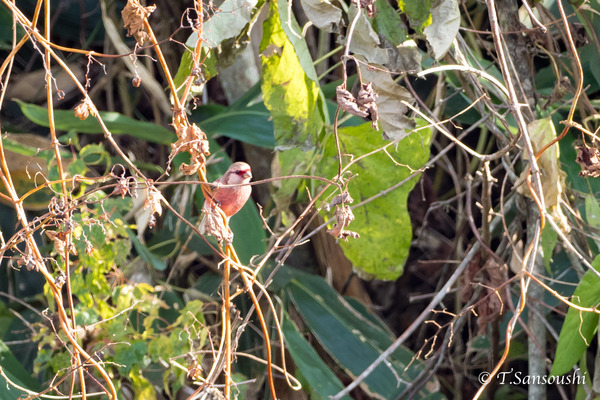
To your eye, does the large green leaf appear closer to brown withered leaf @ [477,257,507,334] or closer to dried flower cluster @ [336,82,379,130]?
brown withered leaf @ [477,257,507,334]

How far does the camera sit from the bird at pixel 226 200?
72 centimetres

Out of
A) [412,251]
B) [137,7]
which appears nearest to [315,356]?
[412,251]

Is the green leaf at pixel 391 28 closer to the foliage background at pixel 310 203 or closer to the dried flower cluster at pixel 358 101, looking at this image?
the foliage background at pixel 310 203

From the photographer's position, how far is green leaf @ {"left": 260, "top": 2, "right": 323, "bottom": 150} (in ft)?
3.29

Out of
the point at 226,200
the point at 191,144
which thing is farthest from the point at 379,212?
the point at 191,144

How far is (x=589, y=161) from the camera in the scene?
Answer: 2.79ft

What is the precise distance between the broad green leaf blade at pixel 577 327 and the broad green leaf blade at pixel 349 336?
389 mm

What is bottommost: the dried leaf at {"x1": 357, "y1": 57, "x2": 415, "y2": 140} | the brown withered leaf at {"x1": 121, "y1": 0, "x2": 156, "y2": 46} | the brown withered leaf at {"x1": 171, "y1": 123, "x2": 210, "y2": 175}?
the dried leaf at {"x1": 357, "y1": 57, "x2": 415, "y2": 140}

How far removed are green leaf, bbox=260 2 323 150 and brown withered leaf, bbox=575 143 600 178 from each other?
14.4 inches

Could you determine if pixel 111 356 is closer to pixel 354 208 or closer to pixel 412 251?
pixel 354 208

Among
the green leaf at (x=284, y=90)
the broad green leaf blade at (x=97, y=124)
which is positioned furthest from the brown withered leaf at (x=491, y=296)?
the broad green leaf blade at (x=97, y=124)

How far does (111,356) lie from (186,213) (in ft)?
1.47

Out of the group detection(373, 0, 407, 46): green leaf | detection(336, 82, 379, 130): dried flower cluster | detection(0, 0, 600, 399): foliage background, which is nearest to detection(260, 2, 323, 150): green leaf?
detection(0, 0, 600, 399): foliage background

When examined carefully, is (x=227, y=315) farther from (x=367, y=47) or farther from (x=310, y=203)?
(x=367, y=47)
